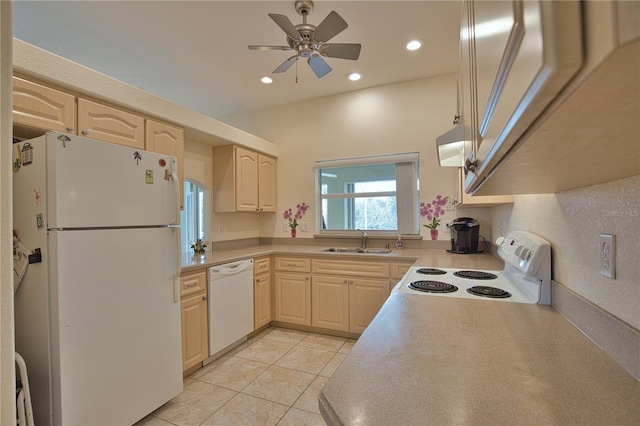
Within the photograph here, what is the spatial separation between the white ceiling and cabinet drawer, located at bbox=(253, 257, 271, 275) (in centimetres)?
199

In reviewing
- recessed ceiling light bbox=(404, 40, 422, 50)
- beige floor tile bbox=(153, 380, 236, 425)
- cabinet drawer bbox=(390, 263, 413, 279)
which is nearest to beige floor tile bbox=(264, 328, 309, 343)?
beige floor tile bbox=(153, 380, 236, 425)

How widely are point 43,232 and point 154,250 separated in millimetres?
548

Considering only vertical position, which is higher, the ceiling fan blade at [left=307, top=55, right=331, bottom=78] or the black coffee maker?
the ceiling fan blade at [left=307, top=55, right=331, bottom=78]

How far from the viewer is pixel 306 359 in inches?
104

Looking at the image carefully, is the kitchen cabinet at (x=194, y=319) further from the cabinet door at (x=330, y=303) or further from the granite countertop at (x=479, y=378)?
the granite countertop at (x=479, y=378)

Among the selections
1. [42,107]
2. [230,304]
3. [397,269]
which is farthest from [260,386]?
[42,107]

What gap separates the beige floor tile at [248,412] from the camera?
1.86 metres

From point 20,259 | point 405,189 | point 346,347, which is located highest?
point 405,189

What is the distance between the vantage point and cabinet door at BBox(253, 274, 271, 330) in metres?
3.11

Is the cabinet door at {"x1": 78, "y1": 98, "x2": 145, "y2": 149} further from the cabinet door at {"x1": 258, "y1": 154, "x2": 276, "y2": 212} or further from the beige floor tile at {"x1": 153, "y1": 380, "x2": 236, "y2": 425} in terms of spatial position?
the beige floor tile at {"x1": 153, "y1": 380, "x2": 236, "y2": 425}

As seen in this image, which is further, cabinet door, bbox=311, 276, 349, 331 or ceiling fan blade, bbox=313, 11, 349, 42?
cabinet door, bbox=311, 276, 349, 331

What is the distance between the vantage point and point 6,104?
0.67 meters

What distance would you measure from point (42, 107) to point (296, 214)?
2.66 m

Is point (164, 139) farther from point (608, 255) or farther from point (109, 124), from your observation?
point (608, 255)
